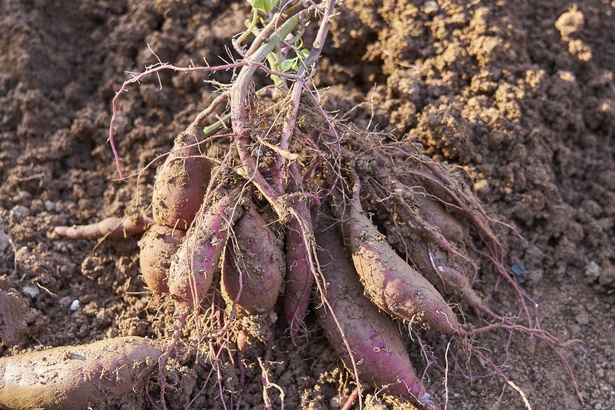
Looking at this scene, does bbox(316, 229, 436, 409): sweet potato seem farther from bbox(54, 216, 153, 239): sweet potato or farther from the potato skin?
bbox(54, 216, 153, 239): sweet potato

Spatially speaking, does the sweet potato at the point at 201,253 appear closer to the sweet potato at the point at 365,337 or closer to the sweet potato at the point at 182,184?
the sweet potato at the point at 182,184

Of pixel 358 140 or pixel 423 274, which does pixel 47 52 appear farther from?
pixel 423 274

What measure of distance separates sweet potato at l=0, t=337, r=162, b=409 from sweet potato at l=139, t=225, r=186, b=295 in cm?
24

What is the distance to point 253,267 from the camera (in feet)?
6.07

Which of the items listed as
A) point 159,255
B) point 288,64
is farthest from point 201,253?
point 288,64

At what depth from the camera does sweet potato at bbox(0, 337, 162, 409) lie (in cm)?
173

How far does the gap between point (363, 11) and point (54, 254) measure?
1743mm

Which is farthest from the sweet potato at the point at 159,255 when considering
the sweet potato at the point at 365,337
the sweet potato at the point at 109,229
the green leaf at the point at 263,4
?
the green leaf at the point at 263,4

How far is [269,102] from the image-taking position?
221cm

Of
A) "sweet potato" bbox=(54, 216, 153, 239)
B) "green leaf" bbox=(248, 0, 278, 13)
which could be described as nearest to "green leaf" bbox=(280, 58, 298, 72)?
"green leaf" bbox=(248, 0, 278, 13)

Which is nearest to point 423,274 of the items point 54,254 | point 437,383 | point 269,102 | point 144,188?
point 437,383

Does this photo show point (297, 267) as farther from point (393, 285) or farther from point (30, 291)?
point (30, 291)

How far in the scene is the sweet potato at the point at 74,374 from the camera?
1733mm

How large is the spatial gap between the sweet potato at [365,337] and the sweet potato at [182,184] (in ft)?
1.62
